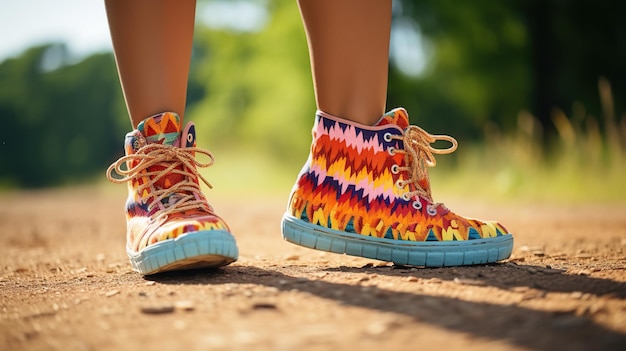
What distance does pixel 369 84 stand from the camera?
1.74 metres

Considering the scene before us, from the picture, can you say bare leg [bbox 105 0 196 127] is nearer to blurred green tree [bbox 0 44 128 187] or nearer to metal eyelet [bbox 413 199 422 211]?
metal eyelet [bbox 413 199 422 211]

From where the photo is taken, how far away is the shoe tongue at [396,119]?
1731mm

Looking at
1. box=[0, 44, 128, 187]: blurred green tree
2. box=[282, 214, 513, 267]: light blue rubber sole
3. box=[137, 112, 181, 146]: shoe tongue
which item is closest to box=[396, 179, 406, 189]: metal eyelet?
box=[282, 214, 513, 267]: light blue rubber sole

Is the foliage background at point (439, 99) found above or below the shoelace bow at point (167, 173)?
above

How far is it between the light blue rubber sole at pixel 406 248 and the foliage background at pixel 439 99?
410 cm

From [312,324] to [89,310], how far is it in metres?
0.48

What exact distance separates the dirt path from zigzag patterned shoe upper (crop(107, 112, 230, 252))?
15 cm

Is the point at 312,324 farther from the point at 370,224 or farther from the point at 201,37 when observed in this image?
the point at 201,37

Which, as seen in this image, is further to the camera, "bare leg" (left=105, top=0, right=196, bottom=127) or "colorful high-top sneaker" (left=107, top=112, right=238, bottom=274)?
"bare leg" (left=105, top=0, right=196, bottom=127)

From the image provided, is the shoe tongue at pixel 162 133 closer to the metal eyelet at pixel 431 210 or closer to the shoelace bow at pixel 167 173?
the shoelace bow at pixel 167 173

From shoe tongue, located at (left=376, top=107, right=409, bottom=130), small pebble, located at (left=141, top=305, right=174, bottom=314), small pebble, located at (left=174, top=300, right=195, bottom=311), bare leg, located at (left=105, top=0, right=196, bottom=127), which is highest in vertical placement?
bare leg, located at (left=105, top=0, right=196, bottom=127)

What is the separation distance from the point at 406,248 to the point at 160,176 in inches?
26.5

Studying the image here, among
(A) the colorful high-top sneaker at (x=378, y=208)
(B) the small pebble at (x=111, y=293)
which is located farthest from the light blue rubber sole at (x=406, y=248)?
(B) the small pebble at (x=111, y=293)

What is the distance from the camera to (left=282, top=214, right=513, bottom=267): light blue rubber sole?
5.47 ft
